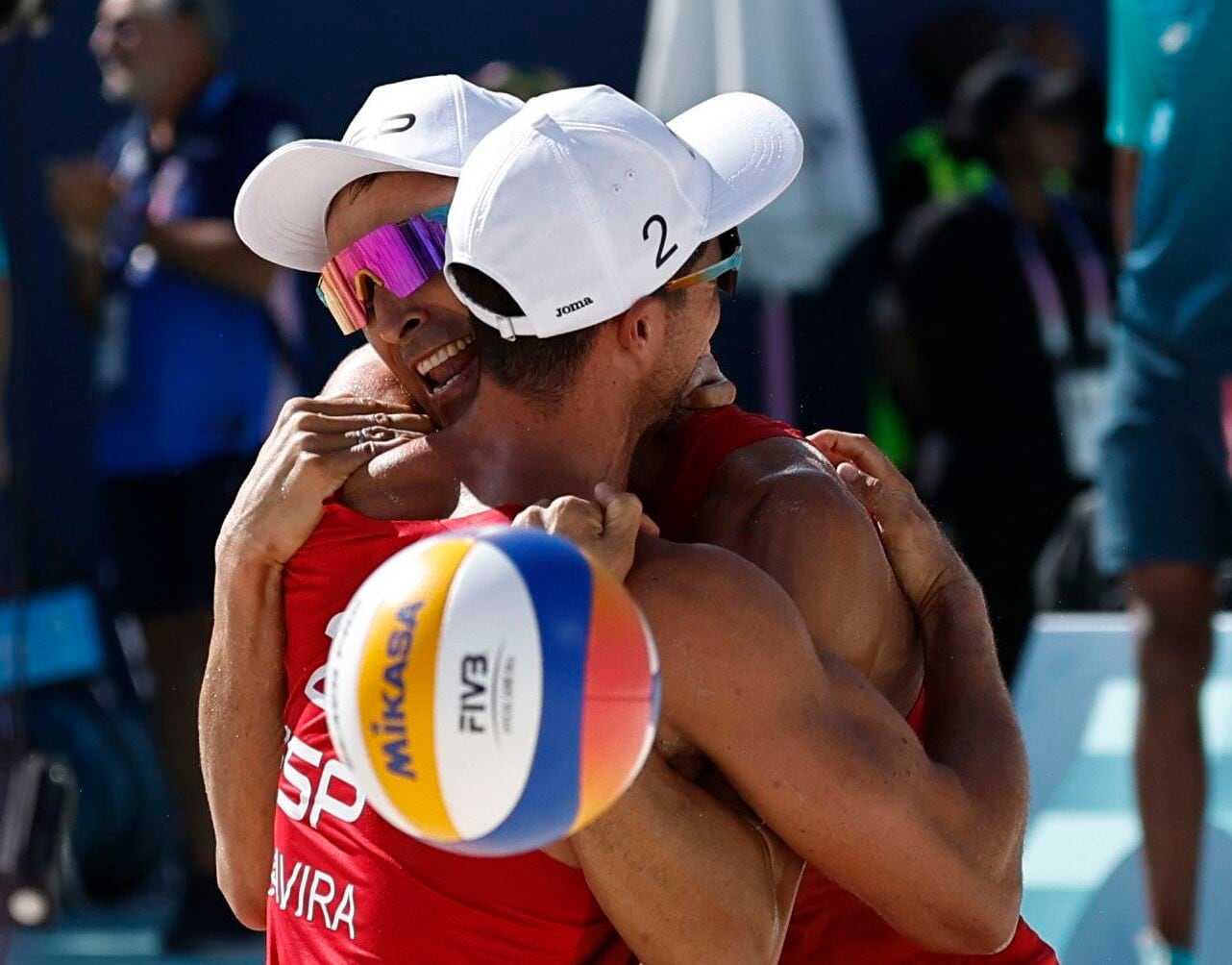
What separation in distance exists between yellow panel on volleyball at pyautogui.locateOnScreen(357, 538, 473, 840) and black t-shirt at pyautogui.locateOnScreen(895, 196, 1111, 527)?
474cm

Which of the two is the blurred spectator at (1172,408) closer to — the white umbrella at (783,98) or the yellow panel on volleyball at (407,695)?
the white umbrella at (783,98)

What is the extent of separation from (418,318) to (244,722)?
532 millimetres

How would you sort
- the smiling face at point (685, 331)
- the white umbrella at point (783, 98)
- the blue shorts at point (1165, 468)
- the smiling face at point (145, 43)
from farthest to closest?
1. the white umbrella at point (783, 98)
2. the smiling face at point (145, 43)
3. the blue shorts at point (1165, 468)
4. the smiling face at point (685, 331)

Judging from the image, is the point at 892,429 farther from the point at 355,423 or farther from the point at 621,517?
the point at 621,517

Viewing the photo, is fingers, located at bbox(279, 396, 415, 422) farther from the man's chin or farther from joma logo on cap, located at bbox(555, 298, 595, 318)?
the man's chin

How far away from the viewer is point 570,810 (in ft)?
6.10

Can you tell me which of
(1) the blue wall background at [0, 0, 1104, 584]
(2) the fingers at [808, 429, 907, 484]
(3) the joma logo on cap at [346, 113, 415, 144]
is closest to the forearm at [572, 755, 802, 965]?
(2) the fingers at [808, 429, 907, 484]

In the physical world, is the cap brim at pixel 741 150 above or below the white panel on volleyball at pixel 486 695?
above

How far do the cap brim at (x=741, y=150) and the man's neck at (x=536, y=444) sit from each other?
242mm

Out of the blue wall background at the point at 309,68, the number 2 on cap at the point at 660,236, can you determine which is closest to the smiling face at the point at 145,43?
the blue wall background at the point at 309,68

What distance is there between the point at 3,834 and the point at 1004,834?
3.05 metres

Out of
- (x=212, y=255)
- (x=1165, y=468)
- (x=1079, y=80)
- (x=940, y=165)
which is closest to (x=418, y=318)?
(x=1165, y=468)

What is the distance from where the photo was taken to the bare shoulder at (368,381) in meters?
2.79

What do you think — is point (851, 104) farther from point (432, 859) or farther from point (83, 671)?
point (432, 859)
